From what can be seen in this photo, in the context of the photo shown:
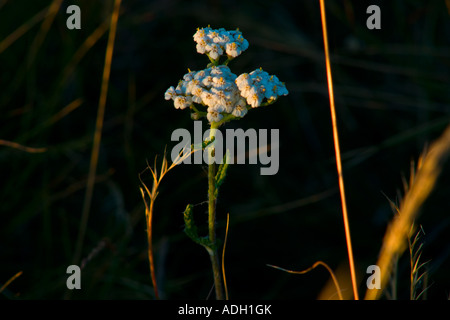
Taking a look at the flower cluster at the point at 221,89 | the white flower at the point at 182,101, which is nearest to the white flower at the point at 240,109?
the flower cluster at the point at 221,89

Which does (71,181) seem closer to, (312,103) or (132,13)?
(132,13)

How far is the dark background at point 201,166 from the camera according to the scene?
83.3 inches

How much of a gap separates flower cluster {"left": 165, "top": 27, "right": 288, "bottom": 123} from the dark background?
27.6 inches

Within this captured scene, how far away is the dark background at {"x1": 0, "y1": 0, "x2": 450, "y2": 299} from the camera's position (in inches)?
83.3

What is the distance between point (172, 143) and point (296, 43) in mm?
982

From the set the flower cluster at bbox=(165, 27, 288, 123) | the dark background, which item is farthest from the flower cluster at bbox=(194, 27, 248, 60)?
the dark background

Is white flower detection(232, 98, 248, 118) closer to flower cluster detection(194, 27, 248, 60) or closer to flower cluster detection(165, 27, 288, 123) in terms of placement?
flower cluster detection(165, 27, 288, 123)

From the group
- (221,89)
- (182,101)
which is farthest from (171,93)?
(221,89)

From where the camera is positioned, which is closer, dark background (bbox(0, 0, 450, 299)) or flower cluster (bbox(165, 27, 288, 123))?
flower cluster (bbox(165, 27, 288, 123))

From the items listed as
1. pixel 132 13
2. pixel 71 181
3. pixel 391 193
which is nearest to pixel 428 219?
pixel 391 193

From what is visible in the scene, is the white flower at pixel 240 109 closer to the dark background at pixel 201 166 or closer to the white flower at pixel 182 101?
the white flower at pixel 182 101

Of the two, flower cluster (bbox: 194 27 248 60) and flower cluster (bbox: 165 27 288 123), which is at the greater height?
flower cluster (bbox: 194 27 248 60)

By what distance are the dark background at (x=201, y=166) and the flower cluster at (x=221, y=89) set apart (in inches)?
27.6
